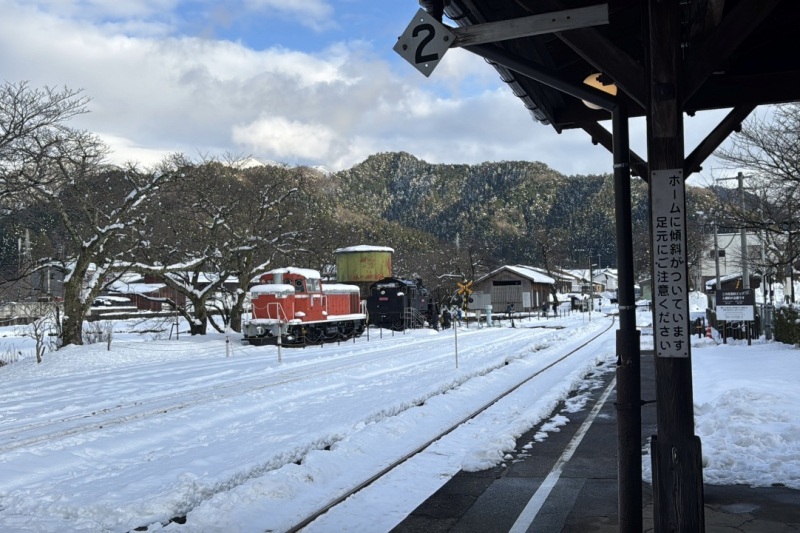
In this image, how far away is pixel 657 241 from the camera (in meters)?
4.86

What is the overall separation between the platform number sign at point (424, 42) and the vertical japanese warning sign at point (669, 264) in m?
1.80

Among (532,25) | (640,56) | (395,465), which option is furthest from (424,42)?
(395,465)

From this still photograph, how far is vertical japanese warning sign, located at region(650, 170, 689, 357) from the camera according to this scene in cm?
468

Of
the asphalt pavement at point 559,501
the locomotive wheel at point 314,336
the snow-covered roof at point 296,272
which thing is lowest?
the asphalt pavement at point 559,501

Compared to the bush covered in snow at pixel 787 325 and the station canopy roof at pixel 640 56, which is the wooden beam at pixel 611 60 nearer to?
the station canopy roof at pixel 640 56

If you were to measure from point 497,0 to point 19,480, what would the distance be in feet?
24.3

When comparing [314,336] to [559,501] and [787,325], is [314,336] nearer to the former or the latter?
[787,325]

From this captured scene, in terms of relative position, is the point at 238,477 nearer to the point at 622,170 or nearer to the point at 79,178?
the point at 622,170

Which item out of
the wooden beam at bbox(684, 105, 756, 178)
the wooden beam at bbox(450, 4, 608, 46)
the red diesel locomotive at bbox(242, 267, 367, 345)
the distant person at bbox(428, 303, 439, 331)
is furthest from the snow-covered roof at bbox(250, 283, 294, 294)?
the wooden beam at bbox(450, 4, 608, 46)

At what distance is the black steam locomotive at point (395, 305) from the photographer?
43906mm

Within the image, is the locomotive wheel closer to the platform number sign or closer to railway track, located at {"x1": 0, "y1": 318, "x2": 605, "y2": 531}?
railway track, located at {"x1": 0, "y1": 318, "x2": 605, "y2": 531}

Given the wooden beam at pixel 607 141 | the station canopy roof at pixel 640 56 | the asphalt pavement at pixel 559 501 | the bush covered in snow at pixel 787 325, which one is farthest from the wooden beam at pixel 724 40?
the bush covered in snow at pixel 787 325

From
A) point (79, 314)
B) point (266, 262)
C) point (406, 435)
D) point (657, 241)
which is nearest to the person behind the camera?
point (657, 241)

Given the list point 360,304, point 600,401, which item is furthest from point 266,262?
point 600,401
